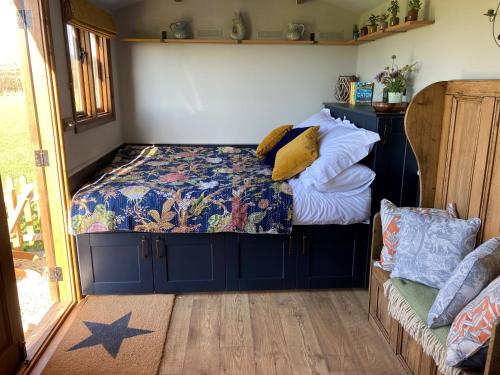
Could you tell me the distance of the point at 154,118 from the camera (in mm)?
4047

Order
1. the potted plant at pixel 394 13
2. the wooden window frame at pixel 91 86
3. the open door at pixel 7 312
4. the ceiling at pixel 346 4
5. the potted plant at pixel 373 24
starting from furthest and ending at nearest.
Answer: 1. the ceiling at pixel 346 4
2. the potted plant at pixel 373 24
3. the potted plant at pixel 394 13
4. the wooden window frame at pixel 91 86
5. the open door at pixel 7 312

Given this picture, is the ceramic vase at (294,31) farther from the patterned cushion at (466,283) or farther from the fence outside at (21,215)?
the patterned cushion at (466,283)

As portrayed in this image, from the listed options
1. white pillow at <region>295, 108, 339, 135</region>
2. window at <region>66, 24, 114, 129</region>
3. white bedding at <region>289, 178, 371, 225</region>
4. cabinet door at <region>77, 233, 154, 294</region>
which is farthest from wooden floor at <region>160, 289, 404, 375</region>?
window at <region>66, 24, 114, 129</region>

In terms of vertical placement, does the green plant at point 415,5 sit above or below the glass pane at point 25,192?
above

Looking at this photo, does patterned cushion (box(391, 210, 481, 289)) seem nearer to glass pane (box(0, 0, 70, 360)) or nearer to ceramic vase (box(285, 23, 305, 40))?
glass pane (box(0, 0, 70, 360))

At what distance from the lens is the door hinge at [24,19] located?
216cm

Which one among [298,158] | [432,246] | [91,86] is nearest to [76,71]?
[91,86]

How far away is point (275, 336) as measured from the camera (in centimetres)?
223

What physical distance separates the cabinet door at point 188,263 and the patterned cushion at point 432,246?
1.12 metres

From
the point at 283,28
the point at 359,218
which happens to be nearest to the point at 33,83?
the point at 359,218

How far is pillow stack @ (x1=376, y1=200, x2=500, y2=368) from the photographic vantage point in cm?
136

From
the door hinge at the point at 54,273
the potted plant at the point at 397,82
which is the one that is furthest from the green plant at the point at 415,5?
the door hinge at the point at 54,273

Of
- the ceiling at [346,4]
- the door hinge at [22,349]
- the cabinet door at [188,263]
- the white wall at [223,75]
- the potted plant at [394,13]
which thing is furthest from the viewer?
the white wall at [223,75]

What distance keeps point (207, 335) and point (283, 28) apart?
2983 mm
